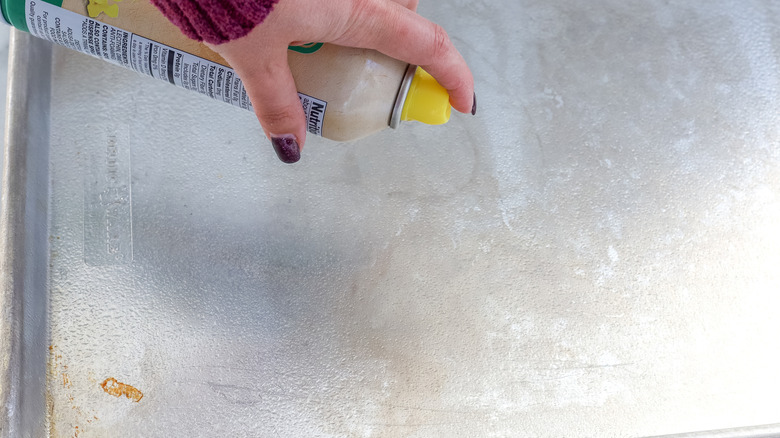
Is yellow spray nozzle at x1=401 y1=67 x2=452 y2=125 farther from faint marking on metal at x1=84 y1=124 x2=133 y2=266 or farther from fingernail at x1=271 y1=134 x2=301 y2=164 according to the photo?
faint marking on metal at x1=84 y1=124 x2=133 y2=266

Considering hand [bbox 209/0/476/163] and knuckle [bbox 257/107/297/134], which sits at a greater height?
hand [bbox 209/0/476/163]

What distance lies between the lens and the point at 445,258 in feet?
2.39

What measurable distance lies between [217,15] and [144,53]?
17cm

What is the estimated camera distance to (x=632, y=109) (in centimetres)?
82

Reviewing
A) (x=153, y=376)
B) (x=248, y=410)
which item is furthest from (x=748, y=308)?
(x=153, y=376)

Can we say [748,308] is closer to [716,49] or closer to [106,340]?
[716,49]

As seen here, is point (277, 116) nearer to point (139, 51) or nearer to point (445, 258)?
point (139, 51)

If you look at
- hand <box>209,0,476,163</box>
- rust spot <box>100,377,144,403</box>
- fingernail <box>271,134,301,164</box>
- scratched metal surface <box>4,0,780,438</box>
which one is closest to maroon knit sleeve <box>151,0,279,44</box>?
hand <box>209,0,476,163</box>

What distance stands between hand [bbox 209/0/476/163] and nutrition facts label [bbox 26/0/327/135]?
41mm

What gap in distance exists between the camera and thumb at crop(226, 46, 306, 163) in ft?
1.64

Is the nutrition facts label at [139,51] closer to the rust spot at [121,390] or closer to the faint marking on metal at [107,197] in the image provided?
the faint marking on metal at [107,197]

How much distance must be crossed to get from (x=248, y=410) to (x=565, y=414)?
1.26ft

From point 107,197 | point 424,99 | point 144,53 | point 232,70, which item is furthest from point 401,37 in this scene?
point 107,197

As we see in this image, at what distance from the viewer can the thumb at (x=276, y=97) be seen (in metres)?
0.50
